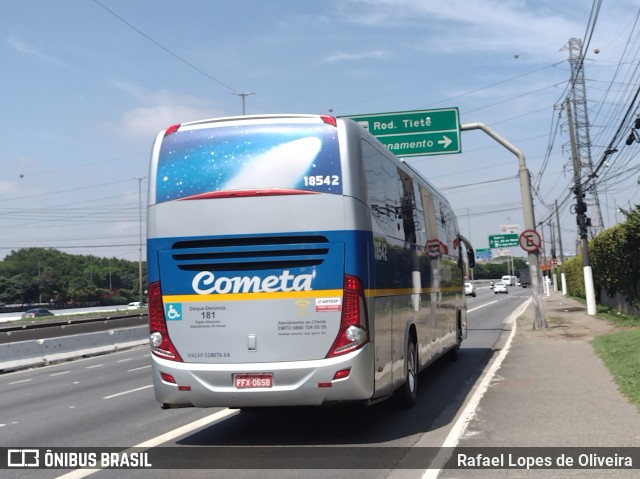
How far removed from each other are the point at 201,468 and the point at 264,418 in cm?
296

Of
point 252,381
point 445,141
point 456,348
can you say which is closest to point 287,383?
point 252,381

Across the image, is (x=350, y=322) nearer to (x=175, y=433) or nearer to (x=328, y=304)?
(x=328, y=304)

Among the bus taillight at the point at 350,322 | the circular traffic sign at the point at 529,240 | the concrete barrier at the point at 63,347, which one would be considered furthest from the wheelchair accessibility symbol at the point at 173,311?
the circular traffic sign at the point at 529,240

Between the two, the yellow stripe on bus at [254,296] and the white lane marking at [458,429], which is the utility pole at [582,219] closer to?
the white lane marking at [458,429]

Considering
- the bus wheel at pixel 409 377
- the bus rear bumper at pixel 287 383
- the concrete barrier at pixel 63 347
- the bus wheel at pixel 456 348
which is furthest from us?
the concrete barrier at pixel 63 347

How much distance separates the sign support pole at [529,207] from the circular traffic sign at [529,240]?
8.2 inches

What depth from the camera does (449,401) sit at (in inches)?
441

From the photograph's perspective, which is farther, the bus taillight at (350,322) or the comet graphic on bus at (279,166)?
the comet graphic on bus at (279,166)

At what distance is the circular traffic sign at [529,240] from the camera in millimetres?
24031

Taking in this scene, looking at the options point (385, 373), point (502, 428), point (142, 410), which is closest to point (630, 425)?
point (502, 428)

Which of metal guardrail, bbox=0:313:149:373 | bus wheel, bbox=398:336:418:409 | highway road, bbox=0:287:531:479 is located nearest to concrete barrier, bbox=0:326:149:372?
metal guardrail, bbox=0:313:149:373

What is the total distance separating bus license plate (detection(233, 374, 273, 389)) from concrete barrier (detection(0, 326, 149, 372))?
1588 cm

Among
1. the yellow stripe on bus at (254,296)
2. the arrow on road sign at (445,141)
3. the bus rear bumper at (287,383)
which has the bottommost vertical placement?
the bus rear bumper at (287,383)

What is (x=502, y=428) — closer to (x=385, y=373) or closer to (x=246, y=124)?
(x=385, y=373)
